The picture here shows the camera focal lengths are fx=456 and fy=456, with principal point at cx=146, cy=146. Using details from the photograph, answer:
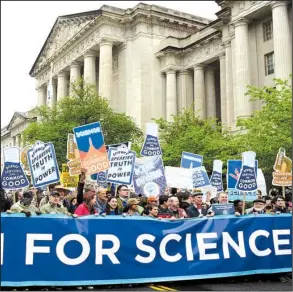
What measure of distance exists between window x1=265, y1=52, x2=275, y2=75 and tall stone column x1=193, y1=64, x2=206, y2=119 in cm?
1096

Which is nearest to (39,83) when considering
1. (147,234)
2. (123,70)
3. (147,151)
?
(123,70)

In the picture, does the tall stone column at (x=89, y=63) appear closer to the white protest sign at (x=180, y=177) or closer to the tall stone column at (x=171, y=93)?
the tall stone column at (x=171, y=93)

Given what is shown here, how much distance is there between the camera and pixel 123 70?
53.6 metres

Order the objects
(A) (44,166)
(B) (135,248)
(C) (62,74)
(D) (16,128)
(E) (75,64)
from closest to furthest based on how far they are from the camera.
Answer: (B) (135,248)
(A) (44,166)
(E) (75,64)
(C) (62,74)
(D) (16,128)

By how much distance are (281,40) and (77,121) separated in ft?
55.9

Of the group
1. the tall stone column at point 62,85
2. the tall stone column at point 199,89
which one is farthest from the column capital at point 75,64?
the tall stone column at point 199,89

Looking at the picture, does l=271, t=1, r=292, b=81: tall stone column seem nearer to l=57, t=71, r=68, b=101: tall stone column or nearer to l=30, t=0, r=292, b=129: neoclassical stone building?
l=30, t=0, r=292, b=129: neoclassical stone building

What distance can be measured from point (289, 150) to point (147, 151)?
12739 millimetres

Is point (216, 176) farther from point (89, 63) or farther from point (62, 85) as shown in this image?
point (62, 85)

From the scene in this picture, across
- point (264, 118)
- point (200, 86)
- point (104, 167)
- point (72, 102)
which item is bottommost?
point (104, 167)

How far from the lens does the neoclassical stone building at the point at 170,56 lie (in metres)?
38.8

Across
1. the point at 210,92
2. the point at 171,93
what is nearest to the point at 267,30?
the point at 210,92

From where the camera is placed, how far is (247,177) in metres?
11.2

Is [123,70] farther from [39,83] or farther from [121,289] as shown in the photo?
[121,289]
